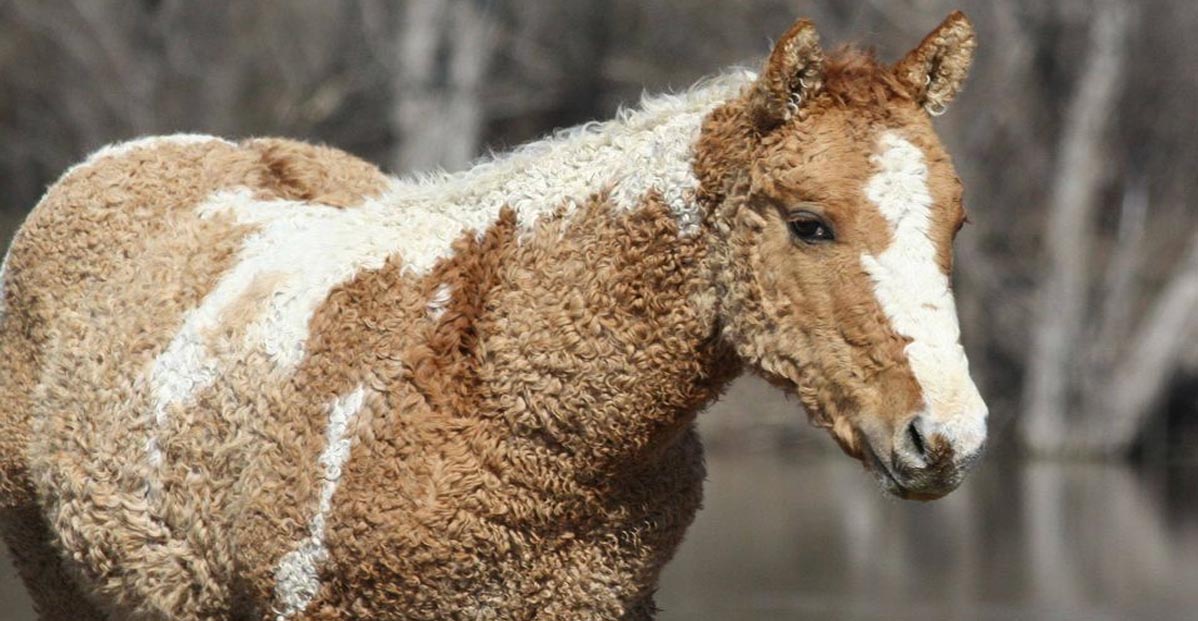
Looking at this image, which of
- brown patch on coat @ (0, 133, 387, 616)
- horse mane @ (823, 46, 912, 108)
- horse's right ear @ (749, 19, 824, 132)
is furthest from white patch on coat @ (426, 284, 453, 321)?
horse mane @ (823, 46, 912, 108)

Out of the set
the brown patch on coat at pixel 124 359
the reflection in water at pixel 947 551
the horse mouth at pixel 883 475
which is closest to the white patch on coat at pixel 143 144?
the brown patch on coat at pixel 124 359

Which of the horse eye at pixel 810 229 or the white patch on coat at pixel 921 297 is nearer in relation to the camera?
the white patch on coat at pixel 921 297

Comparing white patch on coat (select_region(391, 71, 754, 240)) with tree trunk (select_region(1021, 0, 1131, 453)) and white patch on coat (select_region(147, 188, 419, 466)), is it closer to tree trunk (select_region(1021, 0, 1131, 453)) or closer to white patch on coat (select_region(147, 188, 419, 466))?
white patch on coat (select_region(147, 188, 419, 466))

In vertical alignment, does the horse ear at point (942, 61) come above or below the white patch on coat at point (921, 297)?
above

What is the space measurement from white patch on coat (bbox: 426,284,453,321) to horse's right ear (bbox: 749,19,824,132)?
83 cm

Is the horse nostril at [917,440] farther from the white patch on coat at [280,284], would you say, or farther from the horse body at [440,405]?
the white patch on coat at [280,284]

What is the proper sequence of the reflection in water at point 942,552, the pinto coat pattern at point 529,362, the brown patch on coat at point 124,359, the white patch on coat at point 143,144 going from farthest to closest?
the reflection in water at point 942,552 → the white patch on coat at point 143,144 → the brown patch on coat at point 124,359 → the pinto coat pattern at point 529,362

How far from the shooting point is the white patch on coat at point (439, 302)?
403 centimetres

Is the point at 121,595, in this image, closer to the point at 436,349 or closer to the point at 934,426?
the point at 436,349

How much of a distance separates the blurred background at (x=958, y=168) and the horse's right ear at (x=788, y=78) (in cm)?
631

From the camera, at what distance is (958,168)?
1708 cm

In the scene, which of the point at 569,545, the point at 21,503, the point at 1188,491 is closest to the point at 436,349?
the point at 569,545

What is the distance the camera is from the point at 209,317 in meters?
4.43

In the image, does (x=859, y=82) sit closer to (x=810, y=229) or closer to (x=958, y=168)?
(x=810, y=229)
